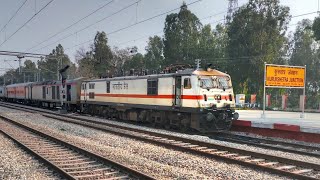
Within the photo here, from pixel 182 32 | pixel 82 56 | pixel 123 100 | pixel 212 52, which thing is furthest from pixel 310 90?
pixel 123 100

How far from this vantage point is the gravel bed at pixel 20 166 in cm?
876

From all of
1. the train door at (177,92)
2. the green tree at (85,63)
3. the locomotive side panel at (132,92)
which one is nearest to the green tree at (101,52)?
the green tree at (85,63)

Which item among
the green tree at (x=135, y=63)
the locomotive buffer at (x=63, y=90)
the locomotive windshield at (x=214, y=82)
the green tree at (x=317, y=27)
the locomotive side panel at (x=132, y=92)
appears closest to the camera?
the locomotive windshield at (x=214, y=82)

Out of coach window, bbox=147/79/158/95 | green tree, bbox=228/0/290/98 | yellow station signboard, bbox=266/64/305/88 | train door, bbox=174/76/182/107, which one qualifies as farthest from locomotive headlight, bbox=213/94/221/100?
green tree, bbox=228/0/290/98

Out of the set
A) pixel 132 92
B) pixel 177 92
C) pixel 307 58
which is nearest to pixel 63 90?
pixel 132 92

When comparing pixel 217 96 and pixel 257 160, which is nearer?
pixel 257 160

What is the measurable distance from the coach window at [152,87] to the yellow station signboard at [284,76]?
7.74 meters

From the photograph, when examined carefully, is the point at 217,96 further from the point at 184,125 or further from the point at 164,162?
the point at 164,162

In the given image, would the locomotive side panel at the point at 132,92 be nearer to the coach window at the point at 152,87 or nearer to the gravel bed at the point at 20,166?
the coach window at the point at 152,87

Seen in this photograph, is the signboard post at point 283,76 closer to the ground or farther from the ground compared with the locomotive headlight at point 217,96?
farther from the ground

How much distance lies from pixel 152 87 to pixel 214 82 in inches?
159

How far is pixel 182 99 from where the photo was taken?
1830cm

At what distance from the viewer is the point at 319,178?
8688 mm

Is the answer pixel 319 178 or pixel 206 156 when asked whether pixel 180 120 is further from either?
pixel 319 178
